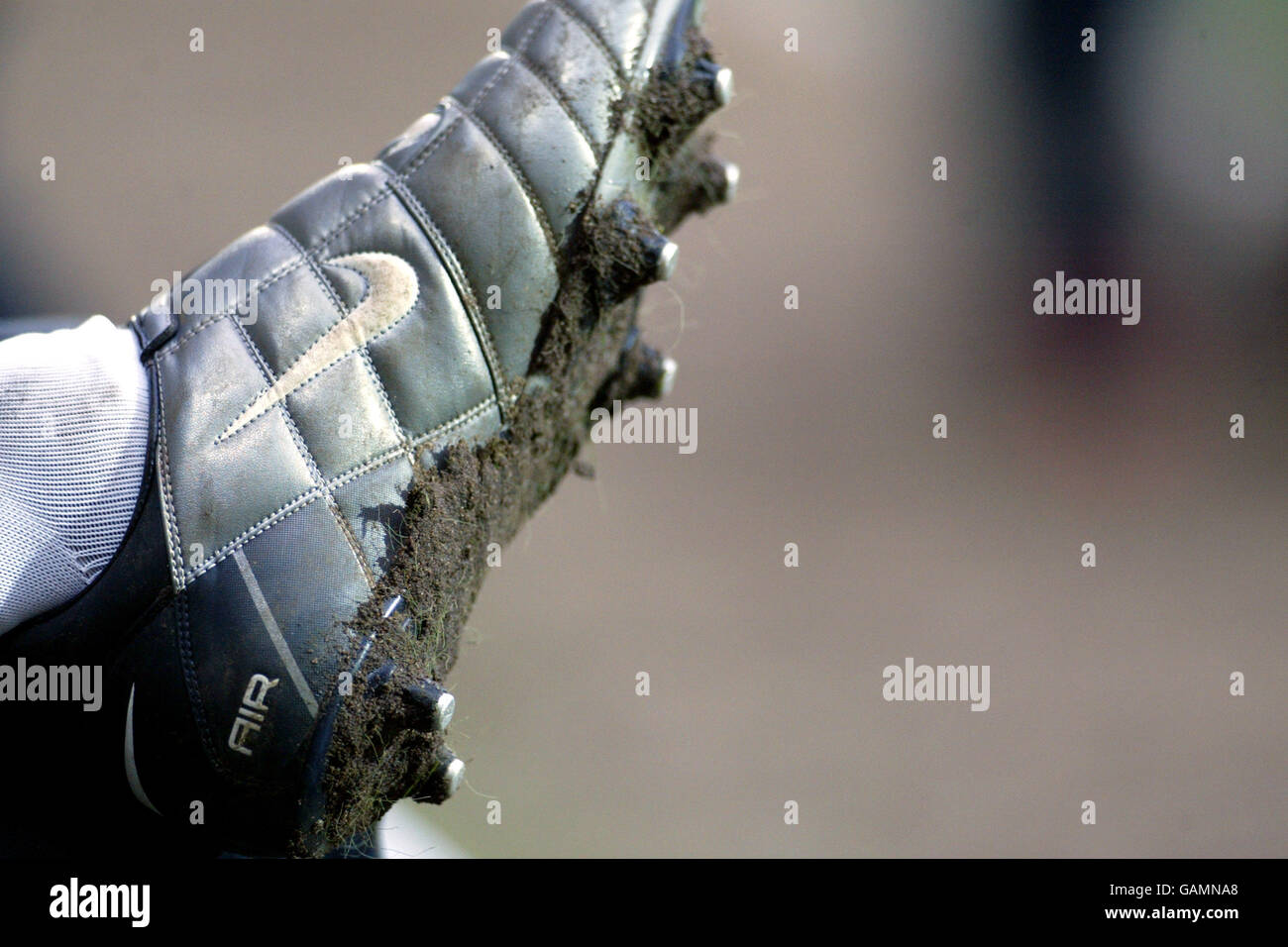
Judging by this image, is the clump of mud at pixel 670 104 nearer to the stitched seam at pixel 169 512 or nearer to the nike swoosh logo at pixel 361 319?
the nike swoosh logo at pixel 361 319

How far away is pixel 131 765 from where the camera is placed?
3.25 ft

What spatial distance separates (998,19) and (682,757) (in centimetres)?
446

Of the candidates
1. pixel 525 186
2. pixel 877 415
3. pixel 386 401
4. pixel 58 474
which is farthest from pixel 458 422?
pixel 877 415

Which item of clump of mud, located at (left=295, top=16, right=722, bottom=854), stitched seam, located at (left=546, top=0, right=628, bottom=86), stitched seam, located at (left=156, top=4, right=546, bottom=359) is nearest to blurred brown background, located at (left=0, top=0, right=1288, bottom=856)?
clump of mud, located at (left=295, top=16, right=722, bottom=854)

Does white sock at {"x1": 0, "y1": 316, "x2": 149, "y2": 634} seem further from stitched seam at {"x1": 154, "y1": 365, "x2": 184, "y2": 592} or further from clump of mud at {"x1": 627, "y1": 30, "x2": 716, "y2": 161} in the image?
clump of mud at {"x1": 627, "y1": 30, "x2": 716, "y2": 161}

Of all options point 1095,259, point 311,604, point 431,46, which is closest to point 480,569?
point 311,604

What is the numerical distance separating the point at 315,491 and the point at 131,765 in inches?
10.6

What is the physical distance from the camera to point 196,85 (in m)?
5.53

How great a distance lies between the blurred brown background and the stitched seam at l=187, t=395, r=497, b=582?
1.63m

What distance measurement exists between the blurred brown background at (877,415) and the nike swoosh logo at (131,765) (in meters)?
1.59

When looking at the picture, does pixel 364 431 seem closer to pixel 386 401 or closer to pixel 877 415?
pixel 386 401

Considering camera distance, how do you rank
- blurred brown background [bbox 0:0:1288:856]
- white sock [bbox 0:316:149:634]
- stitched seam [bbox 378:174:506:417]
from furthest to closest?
blurred brown background [bbox 0:0:1288:856], stitched seam [bbox 378:174:506:417], white sock [bbox 0:316:149:634]

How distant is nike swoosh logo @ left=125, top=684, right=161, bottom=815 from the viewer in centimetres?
97

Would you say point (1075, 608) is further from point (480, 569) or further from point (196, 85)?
point (196, 85)
